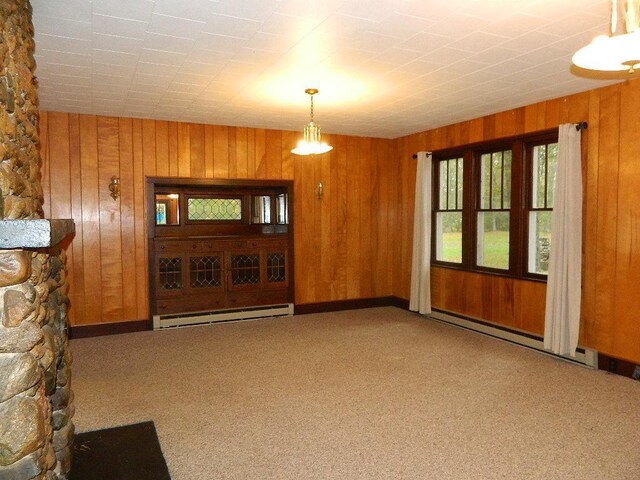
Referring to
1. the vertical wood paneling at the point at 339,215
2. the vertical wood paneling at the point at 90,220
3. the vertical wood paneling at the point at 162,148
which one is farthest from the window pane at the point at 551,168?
the vertical wood paneling at the point at 90,220

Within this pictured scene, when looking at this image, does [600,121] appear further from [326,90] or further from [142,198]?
[142,198]

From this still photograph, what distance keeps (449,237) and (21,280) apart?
5.38 meters

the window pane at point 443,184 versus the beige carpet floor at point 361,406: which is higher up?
the window pane at point 443,184

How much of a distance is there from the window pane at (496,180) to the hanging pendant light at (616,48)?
3.73m

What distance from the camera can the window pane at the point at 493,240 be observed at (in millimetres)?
5363

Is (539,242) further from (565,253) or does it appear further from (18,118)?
(18,118)

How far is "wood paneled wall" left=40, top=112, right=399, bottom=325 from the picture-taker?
529 centimetres

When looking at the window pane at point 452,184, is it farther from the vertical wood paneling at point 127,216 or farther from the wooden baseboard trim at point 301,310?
the vertical wood paneling at point 127,216

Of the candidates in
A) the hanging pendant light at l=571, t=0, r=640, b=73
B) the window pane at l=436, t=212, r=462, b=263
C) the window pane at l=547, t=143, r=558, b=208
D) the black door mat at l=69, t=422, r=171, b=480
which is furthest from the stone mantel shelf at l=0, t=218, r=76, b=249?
the window pane at l=436, t=212, r=462, b=263

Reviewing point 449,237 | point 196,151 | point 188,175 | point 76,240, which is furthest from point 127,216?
point 449,237

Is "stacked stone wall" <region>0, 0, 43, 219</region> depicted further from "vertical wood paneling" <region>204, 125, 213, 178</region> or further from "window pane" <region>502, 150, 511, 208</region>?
"window pane" <region>502, 150, 511, 208</region>

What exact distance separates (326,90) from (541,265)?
2.95 m

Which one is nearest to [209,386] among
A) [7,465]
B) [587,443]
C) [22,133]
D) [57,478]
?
[57,478]

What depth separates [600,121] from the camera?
417 centimetres
